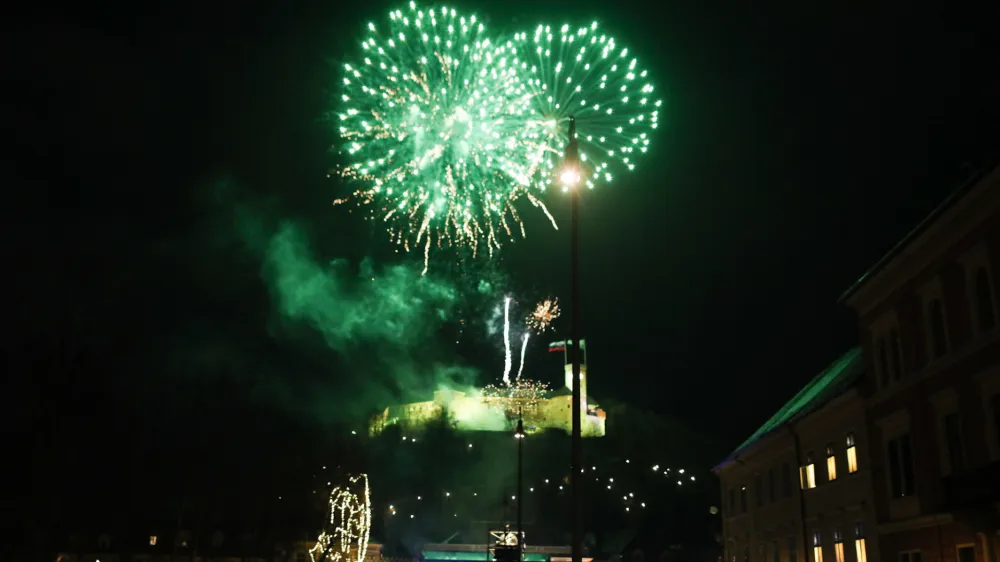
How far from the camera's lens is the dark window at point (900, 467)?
21.1m

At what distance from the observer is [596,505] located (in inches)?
4198

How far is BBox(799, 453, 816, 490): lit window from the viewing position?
28.5m

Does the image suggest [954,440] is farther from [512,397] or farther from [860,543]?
[512,397]

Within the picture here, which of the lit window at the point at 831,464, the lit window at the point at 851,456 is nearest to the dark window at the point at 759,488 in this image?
the lit window at the point at 831,464

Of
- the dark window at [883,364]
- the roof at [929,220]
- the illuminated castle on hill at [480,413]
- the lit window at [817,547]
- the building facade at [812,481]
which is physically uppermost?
the illuminated castle on hill at [480,413]

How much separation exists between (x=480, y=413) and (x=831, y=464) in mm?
109528

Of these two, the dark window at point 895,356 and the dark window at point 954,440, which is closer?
the dark window at point 954,440

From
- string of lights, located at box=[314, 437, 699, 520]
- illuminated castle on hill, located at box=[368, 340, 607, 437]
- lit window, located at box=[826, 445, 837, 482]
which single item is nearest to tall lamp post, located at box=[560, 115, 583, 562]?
lit window, located at box=[826, 445, 837, 482]

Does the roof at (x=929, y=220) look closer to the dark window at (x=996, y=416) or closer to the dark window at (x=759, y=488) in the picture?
the dark window at (x=996, y=416)

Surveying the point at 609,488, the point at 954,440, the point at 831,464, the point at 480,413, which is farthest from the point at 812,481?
the point at 480,413

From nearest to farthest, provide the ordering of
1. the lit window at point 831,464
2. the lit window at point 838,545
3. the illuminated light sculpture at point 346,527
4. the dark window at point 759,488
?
1. the lit window at point 838,545
2. the lit window at point 831,464
3. the dark window at point 759,488
4. the illuminated light sculpture at point 346,527

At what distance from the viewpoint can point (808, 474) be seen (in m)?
29.1

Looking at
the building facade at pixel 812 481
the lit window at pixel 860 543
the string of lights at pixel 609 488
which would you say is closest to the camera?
the lit window at pixel 860 543

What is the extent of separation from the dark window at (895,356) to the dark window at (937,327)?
1943 millimetres
